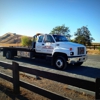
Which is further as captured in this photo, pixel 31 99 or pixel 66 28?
pixel 66 28

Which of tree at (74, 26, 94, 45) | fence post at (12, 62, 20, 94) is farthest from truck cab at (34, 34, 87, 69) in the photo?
tree at (74, 26, 94, 45)

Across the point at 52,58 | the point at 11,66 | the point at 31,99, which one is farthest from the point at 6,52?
the point at 31,99

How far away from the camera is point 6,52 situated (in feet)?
47.0

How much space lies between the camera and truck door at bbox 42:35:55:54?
31.5 feet

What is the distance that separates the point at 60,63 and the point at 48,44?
6.91ft

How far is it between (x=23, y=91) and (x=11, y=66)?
99cm

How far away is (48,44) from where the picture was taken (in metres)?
9.88

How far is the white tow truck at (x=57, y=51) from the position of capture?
8320 mm

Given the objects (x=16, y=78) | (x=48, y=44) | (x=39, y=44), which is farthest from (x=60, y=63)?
(x=16, y=78)

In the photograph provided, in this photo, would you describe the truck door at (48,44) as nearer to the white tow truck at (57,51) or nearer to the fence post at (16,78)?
the white tow truck at (57,51)

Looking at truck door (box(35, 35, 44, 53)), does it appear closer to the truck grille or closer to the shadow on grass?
the truck grille

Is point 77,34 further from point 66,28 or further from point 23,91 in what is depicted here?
point 23,91

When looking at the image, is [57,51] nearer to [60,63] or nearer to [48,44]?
[60,63]

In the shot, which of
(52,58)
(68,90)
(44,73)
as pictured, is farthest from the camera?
(52,58)
